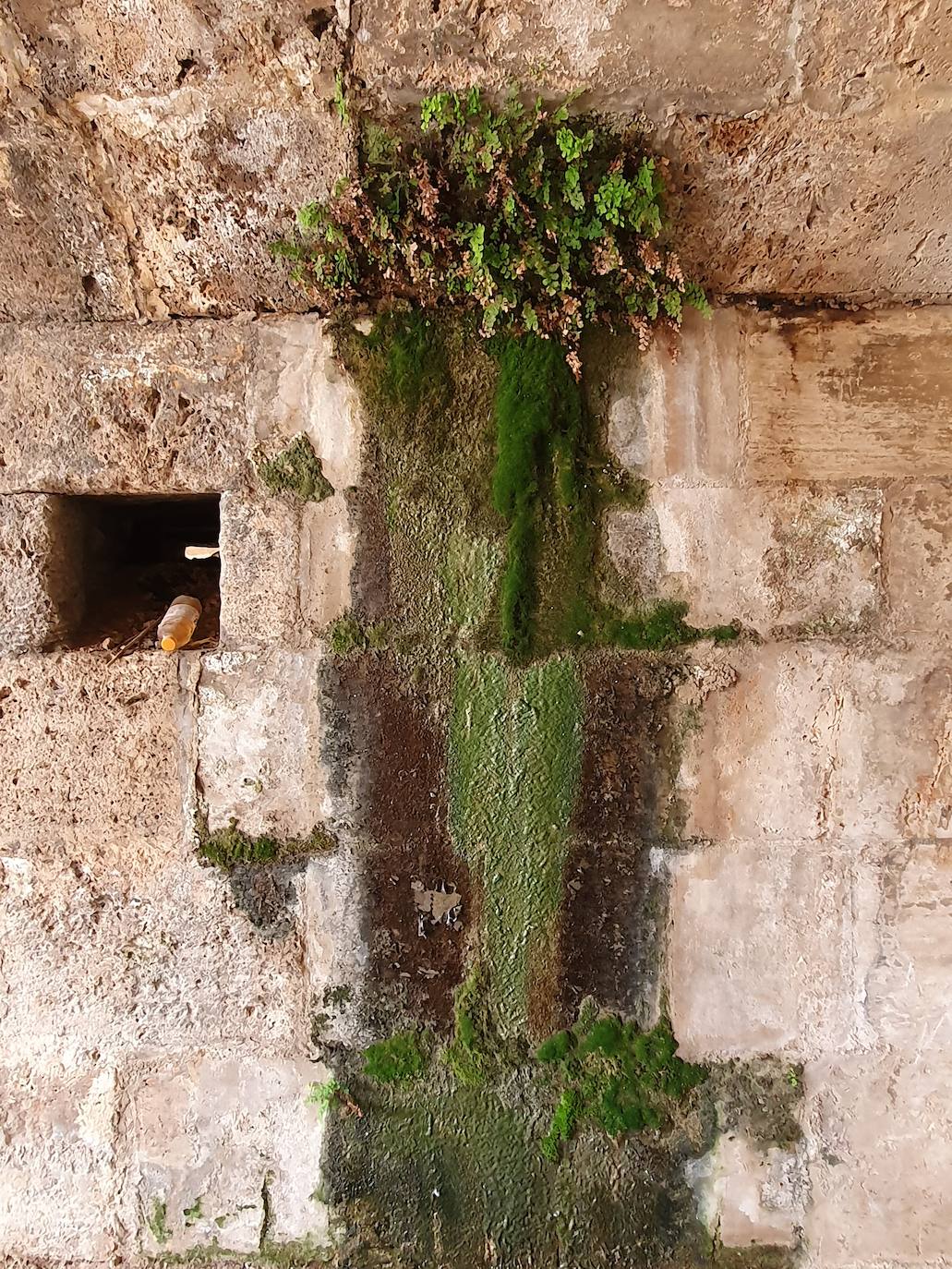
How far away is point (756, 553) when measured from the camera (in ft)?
7.84

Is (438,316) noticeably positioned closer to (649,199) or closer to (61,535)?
(649,199)

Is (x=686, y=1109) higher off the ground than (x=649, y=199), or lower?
lower

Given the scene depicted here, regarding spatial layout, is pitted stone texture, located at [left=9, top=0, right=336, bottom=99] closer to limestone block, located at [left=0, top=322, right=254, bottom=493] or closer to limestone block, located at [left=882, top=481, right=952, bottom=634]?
limestone block, located at [left=0, top=322, right=254, bottom=493]

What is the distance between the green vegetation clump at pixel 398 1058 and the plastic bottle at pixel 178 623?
154 centimetres

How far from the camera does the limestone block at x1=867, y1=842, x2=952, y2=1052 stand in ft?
7.96

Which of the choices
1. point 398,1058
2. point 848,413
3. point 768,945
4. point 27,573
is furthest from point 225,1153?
point 848,413

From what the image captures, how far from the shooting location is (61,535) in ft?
8.37

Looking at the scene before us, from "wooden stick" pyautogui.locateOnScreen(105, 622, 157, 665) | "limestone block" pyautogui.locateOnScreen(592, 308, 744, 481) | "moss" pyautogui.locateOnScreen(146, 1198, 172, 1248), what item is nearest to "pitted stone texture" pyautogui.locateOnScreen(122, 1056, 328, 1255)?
"moss" pyautogui.locateOnScreen(146, 1198, 172, 1248)

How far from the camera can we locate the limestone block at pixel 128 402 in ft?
8.00

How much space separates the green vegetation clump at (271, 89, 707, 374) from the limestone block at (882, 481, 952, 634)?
98 centimetres

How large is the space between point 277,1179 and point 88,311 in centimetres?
303

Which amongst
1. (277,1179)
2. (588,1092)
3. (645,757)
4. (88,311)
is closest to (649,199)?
(645,757)

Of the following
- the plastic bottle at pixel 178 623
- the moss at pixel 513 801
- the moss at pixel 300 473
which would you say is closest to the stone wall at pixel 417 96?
the moss at pixel 300 473

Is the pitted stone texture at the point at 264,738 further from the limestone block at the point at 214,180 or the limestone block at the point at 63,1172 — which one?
the limestone block at the point at 214,180
